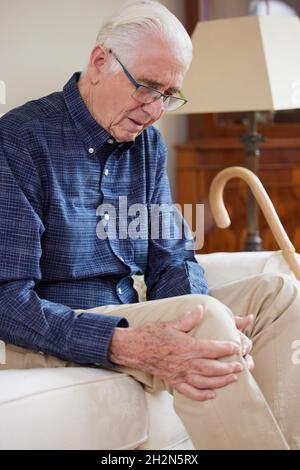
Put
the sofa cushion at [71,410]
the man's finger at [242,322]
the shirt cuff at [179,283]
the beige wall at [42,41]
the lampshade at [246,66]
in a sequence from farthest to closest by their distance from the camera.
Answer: the lampshade at [246,66] → the beige wall at [42,41] → the shirt cuff at [179,283] → the man's finger at [242,322] → the sofa cushion at [71,410]

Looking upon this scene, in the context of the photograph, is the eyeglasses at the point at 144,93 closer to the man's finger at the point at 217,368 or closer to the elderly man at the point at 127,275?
the elderly man at the point at 127,275

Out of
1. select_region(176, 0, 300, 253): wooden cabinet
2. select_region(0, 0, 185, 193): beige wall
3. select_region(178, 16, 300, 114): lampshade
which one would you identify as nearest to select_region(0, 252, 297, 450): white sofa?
select_region(0, 0, 185, 193): beige wall

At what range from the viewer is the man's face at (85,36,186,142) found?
177 cm

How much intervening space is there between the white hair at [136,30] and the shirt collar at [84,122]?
112 mm

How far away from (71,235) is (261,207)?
0.74 m

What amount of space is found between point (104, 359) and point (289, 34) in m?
1.54

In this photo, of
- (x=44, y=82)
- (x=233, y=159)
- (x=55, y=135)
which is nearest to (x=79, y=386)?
(x=55, y=135)

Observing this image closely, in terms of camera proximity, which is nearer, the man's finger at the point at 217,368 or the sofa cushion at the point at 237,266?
the man's finger at the point at 217,368

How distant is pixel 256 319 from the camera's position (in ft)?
5.78

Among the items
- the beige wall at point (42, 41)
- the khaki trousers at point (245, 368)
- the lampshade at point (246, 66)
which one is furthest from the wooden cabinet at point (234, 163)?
the khaki trousers at point (245, 368)

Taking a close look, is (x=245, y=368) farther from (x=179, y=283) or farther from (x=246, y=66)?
(x=246, y=66)

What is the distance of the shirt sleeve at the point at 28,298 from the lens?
157 centimetres

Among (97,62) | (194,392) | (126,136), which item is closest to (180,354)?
(194,392)

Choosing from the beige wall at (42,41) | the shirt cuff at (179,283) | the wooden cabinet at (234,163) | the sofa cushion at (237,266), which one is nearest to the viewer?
the shirt cuff at (179,283)
